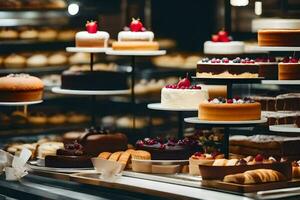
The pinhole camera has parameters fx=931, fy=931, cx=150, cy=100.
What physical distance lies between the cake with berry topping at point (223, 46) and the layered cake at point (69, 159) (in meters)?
1.80

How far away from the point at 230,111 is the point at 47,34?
3.62 metres

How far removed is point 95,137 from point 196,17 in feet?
7.84

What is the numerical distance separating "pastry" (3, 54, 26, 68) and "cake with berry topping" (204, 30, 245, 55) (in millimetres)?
1975

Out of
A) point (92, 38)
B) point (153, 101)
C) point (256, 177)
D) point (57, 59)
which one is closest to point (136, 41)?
point (92, 38)

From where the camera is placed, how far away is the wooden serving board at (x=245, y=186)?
455 cm

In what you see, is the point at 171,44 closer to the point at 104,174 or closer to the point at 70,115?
the point at 70,115

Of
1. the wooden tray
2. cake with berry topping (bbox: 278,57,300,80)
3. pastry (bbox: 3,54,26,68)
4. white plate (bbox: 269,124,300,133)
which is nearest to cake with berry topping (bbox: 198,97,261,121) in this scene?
white plate (bbox: 269,124,300,133)

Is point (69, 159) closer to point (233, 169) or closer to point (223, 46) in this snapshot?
point (233, 169)

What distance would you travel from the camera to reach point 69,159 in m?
5.68

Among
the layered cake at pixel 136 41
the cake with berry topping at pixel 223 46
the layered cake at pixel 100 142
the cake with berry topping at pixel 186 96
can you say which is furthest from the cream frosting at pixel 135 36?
the cake with berry topping at pixel 186 96

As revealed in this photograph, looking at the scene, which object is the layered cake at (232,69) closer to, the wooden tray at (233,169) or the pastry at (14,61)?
the wooden tray at (233,169)

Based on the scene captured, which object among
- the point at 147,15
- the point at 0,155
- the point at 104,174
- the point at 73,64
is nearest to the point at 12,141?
the point at 73,64

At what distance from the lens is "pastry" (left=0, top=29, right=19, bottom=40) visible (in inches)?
327

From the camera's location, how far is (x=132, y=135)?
27.4 feet
